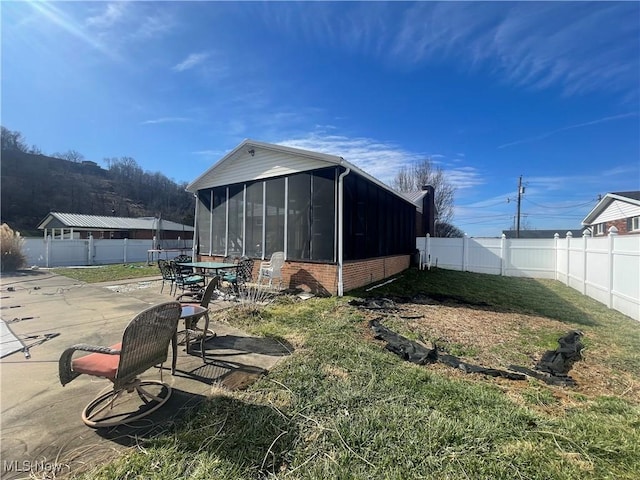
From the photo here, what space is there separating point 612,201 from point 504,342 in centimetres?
2247

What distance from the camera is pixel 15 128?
42688mm

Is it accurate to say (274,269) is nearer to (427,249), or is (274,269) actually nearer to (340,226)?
(340,226)

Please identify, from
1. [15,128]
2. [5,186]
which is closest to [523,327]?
[5,186]

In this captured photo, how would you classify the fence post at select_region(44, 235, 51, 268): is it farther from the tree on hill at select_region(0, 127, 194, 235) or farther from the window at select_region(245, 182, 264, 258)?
the tree on hill at select_region(0, 127, 194, 235)

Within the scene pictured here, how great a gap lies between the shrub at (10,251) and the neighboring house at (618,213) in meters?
32.7

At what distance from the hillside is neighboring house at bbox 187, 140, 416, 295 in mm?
32319

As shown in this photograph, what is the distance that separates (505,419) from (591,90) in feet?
42.7

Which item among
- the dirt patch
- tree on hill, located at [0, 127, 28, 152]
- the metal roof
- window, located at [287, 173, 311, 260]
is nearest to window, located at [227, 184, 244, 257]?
window, located at [287, 173, 311, 260]

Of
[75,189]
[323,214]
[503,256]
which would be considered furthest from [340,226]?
[75,189]

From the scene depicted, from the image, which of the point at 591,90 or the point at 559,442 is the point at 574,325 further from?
the point at 591,90

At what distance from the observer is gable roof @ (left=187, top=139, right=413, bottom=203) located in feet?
25.8

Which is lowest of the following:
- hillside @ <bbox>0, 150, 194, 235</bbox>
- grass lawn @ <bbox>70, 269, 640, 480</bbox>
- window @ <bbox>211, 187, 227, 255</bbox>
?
grass lawn @ <bbox>70, 269, 640, 480</bbox>

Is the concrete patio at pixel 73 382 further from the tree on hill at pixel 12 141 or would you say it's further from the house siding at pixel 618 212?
the tree on hill at pixel 12 141

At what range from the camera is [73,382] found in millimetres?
3104
